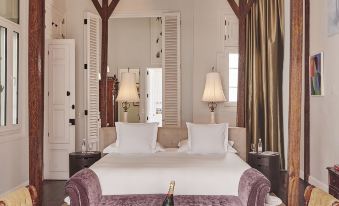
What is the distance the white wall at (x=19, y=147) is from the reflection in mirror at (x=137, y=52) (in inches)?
219

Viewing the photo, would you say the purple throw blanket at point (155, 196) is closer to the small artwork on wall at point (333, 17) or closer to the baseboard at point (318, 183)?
the baseboard at point (318, 183)

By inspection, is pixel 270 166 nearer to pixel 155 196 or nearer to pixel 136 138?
pixel 136 138

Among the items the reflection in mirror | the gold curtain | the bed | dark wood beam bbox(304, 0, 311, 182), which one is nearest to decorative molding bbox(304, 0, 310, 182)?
dark wood beam bbox(304, 0, 311, 182)

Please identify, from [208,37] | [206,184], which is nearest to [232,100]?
[208,37]

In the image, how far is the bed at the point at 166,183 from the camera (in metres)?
3.50

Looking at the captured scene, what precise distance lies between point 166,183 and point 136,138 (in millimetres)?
1375

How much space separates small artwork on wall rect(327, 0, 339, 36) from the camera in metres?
4.84

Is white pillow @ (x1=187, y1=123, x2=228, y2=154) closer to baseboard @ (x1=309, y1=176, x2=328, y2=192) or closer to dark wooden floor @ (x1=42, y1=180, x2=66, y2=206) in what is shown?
baseboard @ (x1=309, y1=176, x2=328, y2=192)

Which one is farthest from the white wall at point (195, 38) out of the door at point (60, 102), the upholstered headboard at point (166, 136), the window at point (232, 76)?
the upholstered headboard at point (166, 136)

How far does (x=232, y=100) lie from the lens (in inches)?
301

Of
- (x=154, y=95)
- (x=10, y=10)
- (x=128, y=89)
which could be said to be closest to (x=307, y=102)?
(x=128, y=89)

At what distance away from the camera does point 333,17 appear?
4961 millimetres

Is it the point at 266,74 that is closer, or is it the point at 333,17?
the point at 333,17

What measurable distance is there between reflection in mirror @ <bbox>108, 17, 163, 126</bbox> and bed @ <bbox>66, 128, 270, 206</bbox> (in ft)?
22.4
